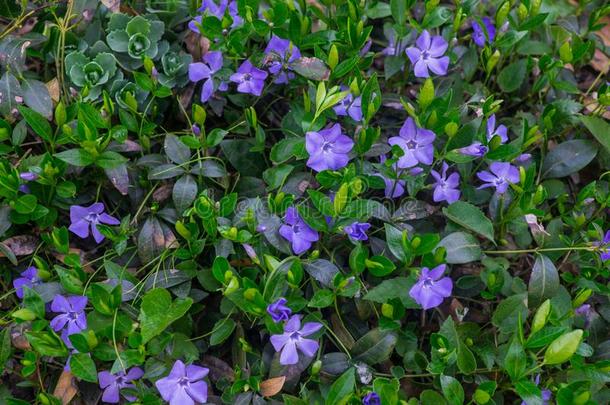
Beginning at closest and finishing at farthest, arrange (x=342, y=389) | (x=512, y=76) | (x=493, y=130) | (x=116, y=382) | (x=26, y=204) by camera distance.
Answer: (x=342, y=389), (x=116, y=382), (x=26, y=204), (x=493, y=130), (x=512, y=76)

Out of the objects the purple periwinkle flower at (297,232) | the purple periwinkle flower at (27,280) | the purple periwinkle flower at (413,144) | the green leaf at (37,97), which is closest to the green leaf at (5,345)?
the purple periwinkle flower at (27,280)

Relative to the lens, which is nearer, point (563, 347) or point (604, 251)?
point (563, 347)

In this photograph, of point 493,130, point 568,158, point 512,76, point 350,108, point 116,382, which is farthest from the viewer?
point 512,76

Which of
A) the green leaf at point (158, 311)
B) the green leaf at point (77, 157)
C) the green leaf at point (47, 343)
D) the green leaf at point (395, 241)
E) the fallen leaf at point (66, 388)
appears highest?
the green leaf at point (77, 157)

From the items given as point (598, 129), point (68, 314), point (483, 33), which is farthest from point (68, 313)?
point (598, 129)

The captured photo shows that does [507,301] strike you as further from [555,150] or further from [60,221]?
[60,221]

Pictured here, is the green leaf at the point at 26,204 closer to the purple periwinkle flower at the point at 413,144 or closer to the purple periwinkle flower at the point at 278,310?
the purple periwinkle flower at the point at 278,310

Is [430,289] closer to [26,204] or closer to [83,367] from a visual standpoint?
[83,367]
